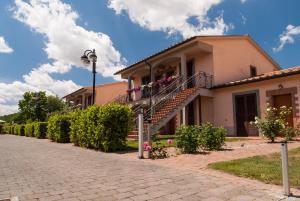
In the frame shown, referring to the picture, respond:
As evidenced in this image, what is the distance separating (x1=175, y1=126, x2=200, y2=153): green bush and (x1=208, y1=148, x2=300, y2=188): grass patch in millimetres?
2156

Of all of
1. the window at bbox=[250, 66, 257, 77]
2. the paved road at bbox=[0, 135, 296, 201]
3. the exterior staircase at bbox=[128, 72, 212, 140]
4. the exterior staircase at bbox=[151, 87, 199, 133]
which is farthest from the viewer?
the window at bbox=[250, 66, 257, 77]

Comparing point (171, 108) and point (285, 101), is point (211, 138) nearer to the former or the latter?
point (171, 108)

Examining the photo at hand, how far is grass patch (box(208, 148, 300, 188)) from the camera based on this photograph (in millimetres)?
4965

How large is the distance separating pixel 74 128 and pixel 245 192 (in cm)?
1025

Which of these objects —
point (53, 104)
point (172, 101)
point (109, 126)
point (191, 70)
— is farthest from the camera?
point (53, 104)

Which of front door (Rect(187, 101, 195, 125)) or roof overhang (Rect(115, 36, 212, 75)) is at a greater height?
roof overhang (Rect(115, 36, 212, 75))

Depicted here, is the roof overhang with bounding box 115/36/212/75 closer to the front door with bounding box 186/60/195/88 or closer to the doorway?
the front door with bounding box 186/60/195/88

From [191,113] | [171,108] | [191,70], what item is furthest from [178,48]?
[171,108]

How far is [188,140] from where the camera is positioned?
343 inches

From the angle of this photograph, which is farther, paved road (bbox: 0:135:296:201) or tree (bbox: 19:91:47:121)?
tree (bbox: 19:91:47:121)

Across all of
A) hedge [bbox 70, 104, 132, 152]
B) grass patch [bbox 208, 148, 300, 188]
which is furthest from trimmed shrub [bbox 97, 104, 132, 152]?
grass patch [bbox 208, 148, 300, 188]

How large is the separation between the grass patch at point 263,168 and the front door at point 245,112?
8284 millimetres

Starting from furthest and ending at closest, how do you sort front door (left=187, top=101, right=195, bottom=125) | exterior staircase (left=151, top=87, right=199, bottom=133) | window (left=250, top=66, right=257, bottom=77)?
window (left=250, top=66, right=257, bottom=77) → front door (left=187, top=101, right=195, bottom=125) → exterior staircase (left=151, top=87, right=199, bottom=133)

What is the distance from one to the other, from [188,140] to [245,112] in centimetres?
800
